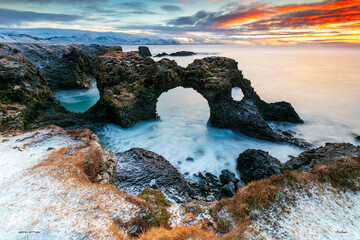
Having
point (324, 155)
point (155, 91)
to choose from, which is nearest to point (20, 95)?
point (155, 91)

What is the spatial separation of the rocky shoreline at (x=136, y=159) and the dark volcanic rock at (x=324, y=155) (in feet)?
0.21

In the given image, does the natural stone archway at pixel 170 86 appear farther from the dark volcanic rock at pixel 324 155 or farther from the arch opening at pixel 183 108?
the dark volcanic rock at pixel 324 155

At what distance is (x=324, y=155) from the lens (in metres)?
12.8

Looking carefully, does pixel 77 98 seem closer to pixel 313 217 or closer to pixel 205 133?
pixel 205 133

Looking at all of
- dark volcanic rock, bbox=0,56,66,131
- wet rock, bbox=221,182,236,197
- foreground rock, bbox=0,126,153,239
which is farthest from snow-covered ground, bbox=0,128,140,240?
wet rock, bbox=221,182,236,197

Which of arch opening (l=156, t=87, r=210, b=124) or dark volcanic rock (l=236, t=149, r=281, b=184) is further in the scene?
arch opening (l=156, t=87, r=210, b=124)

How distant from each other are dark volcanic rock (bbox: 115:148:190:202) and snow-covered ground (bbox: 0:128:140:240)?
517 cm

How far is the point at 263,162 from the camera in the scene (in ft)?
57.0

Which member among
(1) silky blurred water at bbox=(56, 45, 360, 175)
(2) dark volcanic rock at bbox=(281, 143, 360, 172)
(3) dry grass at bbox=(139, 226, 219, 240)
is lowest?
(1) silky blurred water at bbox=(56, 45, 360, 175)

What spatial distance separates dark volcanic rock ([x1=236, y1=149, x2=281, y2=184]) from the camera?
1622 cm

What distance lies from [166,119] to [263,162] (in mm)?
19247

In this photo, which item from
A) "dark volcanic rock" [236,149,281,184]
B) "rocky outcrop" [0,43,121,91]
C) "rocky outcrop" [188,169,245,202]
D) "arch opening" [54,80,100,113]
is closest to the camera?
"rocky outcrop" [188,169,245,202]

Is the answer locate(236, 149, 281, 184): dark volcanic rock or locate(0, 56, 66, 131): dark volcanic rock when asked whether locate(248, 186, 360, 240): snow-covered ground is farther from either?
locate(0, 56, 66, 131): dark volcanic rock

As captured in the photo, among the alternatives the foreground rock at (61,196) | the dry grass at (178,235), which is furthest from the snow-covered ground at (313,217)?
the foreground rock at (61,196)
